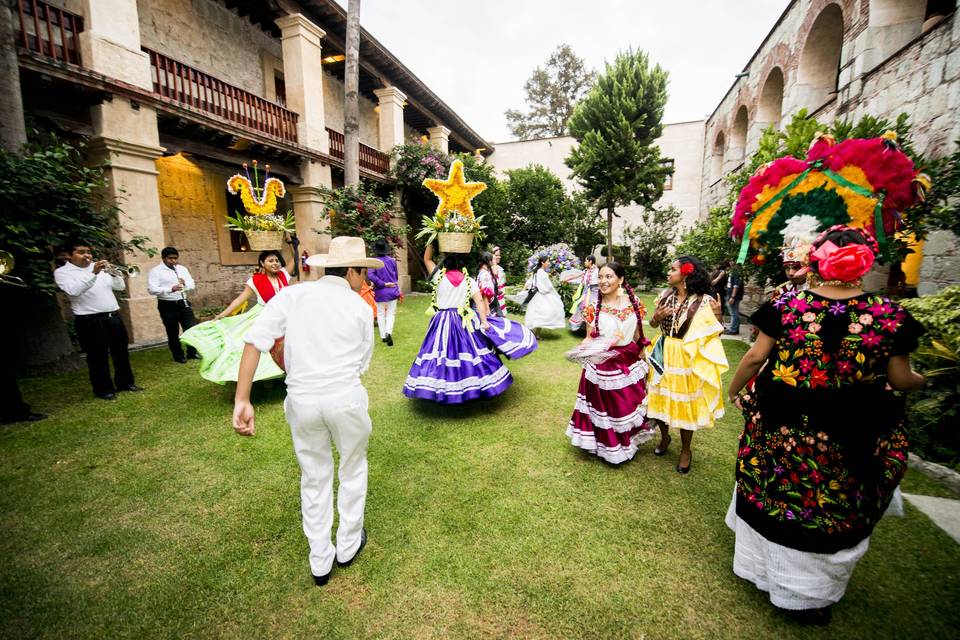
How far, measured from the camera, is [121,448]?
3824mm

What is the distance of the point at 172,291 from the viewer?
6.07 meters

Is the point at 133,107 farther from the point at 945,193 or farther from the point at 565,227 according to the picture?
the point at 565,227

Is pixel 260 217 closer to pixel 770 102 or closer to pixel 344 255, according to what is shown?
pixel 344 255

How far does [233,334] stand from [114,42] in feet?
20.1

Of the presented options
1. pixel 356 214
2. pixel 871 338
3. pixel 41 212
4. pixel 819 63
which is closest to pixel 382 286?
pixel 356 214

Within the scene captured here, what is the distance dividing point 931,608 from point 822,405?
136 cm

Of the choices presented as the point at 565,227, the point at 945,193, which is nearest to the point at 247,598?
the point at 945,193

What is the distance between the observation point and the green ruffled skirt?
469 cm

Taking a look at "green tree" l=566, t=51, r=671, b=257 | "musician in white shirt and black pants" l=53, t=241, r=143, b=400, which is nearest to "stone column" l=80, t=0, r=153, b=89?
"musician in white shirt and black pants" l=53, t=241, r=143, b=400

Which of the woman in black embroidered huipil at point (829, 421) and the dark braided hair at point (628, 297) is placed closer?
the woman in black embroidered huipil at point (829, 421)

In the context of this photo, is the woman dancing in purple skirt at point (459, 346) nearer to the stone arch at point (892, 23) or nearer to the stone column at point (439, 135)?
the stone arch at point (892, 23)

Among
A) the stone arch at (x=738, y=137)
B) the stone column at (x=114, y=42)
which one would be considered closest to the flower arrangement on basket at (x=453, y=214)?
the stone column at (x=114, y=42)

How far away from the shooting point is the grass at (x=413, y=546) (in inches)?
82.7

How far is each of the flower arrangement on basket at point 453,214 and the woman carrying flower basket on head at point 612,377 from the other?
1643 mm
